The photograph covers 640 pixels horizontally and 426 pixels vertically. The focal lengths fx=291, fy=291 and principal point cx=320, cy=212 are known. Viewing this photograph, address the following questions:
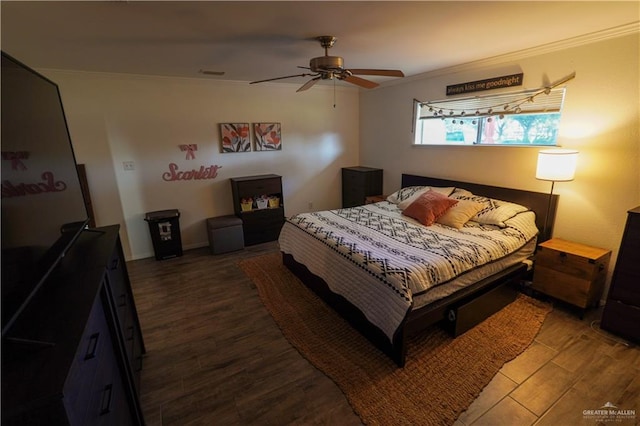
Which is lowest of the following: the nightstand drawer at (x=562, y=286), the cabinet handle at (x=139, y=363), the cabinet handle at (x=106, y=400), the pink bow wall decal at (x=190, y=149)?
the cabinet handle at (x=139, y=363)

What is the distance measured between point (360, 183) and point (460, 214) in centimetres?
214

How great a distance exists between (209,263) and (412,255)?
272 cm

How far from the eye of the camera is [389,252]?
2.45 meters

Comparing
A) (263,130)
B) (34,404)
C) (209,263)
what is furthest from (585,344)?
(263,130)

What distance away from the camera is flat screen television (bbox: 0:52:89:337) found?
0.94 m

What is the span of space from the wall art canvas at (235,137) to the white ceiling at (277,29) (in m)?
1.15

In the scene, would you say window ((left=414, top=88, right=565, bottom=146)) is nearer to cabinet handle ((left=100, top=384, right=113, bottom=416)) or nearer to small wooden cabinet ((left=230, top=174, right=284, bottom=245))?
small wooden cabinet ((left=230, top=174, right=284, bottom=245))

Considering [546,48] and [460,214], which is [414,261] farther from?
[546,48]

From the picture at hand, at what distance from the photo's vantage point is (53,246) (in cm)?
125

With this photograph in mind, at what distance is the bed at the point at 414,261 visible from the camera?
82.1 inches

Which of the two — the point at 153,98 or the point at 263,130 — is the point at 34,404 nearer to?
the point at 153,98

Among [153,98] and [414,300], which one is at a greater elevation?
[153,98]

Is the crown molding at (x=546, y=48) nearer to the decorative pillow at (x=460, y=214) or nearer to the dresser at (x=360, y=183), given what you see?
the decorative pillow at (x=460, y=214)

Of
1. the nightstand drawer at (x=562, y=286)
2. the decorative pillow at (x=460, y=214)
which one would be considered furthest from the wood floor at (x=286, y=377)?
the decorative pillow at (x=460, y=214)
